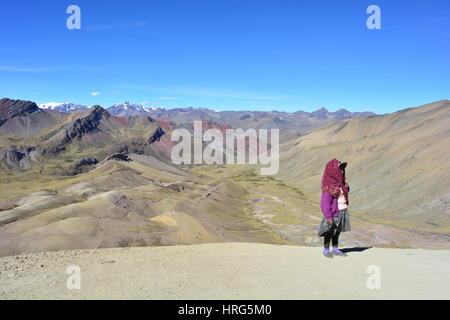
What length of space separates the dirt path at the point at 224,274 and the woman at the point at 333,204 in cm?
60

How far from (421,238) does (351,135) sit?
414 ft

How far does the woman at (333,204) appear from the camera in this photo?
10.2 meters

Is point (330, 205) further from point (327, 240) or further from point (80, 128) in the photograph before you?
point (80, 128)

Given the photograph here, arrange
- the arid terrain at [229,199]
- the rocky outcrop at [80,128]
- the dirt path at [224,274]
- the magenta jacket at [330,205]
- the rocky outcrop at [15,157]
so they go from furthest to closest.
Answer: the rocky outcrop at [80,128], the rocky outcrop at [15,157], the arid terrain at [229,199], the magenta jacket at [330,205], the dirt path at [224,274]

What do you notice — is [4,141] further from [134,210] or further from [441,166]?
[441,166]

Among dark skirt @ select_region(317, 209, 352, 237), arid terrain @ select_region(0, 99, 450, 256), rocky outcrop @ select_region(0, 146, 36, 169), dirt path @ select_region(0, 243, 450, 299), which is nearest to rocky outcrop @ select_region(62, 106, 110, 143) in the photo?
arid terrain @ select_region(0, 99, 450, 256)

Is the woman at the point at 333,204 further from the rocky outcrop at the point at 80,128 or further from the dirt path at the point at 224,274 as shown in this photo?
the rocky outcrop at the point at 80,128

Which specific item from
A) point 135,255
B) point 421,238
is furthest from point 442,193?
point 135,255

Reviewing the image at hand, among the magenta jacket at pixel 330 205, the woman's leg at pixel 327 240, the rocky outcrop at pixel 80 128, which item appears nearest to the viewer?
the woman's leg at pixel 327 240

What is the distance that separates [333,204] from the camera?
10.3 metres

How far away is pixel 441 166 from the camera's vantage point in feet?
229

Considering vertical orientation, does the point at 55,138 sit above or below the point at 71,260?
above

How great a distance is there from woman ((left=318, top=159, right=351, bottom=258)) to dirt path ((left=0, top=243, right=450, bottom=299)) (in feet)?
1.98

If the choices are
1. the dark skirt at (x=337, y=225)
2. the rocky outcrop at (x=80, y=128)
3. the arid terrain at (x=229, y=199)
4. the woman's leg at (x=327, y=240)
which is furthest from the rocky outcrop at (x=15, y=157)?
the woman's leg at (x=327, y=240)
